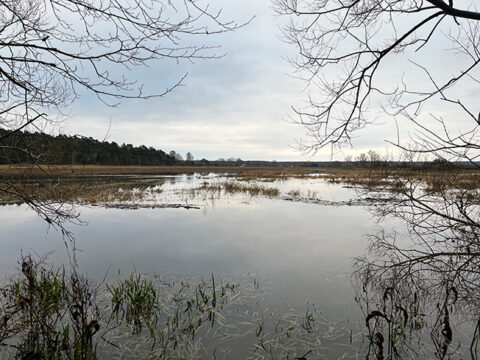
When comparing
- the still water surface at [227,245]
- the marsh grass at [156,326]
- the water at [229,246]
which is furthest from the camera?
the still water surface at [227,245]

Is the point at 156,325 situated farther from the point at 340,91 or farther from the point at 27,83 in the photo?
the point at 340,91

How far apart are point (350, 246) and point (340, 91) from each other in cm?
565

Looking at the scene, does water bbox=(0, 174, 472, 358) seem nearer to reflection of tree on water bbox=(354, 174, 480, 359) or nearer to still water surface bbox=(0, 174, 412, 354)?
still water surface bbox=(0, 174, 412, 354)

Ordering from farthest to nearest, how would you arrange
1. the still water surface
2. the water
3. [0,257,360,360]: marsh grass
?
the still water surface → the water → [0,257,360,360]: marsh grass

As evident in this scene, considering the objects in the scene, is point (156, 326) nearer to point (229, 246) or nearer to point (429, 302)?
point (229, 246)

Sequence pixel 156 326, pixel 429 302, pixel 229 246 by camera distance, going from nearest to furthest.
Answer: pixel 156 326 → pixel 429 302 → pixel 229 246

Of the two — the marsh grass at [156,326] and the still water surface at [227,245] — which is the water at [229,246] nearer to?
the still water surface at [227,245]

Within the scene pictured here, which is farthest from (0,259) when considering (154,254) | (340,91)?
(340,91)

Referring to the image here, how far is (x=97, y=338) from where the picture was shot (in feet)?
12.7

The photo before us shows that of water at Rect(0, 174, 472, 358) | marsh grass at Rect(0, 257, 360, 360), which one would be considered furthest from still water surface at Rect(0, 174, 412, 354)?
marsh grass at Rect(0, 257, 360, 360)

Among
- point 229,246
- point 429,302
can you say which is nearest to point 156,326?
point 229,246

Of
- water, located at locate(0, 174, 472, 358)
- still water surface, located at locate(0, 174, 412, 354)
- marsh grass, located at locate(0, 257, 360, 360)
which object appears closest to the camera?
marsh grass, located at locate(0, 257, 360, 360)

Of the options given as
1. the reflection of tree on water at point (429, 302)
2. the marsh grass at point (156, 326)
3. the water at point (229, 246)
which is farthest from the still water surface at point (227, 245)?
the marsh grass at point (156, 326)

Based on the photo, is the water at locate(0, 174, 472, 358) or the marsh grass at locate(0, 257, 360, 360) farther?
the water at locate(0, 174, 472, 358)
